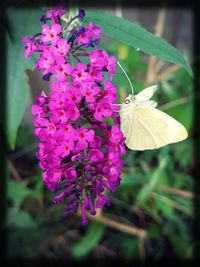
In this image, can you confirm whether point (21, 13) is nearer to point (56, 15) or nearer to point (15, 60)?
point (15, 60)

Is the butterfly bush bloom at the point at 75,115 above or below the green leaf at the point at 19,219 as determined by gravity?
above

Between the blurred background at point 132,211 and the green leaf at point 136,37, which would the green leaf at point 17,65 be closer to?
the green leaf at point 136,37

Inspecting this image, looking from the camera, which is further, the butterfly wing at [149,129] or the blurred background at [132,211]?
the blurred background at [132,211]

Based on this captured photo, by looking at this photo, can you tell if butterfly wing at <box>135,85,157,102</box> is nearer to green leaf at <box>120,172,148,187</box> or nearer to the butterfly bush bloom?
the butterfly bush bloom

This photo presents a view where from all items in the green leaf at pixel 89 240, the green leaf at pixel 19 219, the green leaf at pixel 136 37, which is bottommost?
the green leaf at pixel 89 240

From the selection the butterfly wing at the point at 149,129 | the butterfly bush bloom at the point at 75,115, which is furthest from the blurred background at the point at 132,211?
the butterfly bush bloom at the point at 75,115

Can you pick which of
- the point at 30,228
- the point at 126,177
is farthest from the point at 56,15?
the point at 30,228
